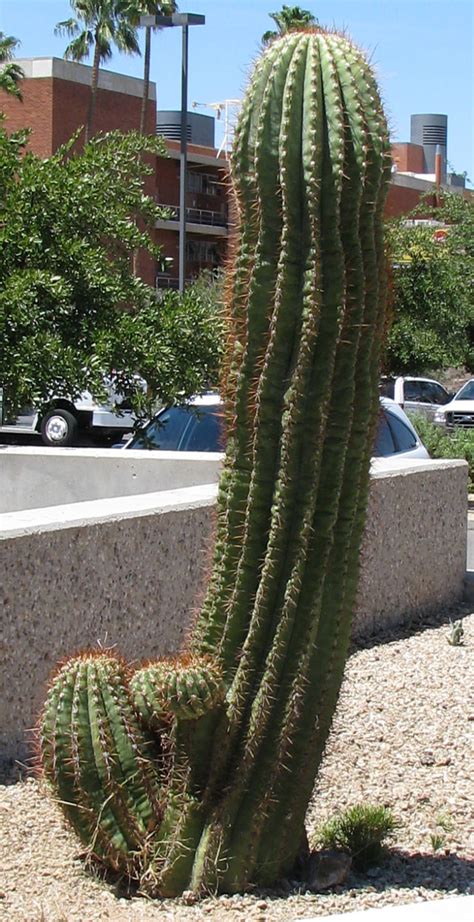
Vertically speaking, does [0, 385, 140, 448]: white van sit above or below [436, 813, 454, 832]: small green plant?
above

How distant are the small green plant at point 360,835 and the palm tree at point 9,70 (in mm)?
36864

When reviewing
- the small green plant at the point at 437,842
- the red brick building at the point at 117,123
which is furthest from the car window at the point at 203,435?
the red brick building at the point at 117,123

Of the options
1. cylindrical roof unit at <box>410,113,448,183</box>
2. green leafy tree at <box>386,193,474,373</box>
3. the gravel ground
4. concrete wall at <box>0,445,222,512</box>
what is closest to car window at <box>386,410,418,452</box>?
concrete wall at <box>0,445,222,512</box>

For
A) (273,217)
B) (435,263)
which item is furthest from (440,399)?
(273,217)

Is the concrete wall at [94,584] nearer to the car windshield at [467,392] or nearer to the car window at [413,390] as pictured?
the car windshield at [467,392]

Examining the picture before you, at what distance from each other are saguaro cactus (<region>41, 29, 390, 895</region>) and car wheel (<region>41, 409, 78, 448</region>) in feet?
74.7

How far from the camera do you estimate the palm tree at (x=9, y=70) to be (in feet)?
131

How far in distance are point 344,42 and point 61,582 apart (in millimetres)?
2755

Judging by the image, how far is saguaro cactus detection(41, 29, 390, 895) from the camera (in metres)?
3.79

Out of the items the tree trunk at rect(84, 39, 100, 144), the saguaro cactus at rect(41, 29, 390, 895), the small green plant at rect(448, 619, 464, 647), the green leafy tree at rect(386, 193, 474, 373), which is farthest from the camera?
the tree trunk at rect(84, 39, 100, 144)

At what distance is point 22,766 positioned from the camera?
210 inches

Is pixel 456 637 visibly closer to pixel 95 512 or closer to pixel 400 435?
pixel 95 512

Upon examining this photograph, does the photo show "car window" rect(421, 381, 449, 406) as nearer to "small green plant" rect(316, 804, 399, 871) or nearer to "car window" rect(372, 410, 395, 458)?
"car window" rect(372, 410, 395, 458)

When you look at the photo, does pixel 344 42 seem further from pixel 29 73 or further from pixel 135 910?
pixel 29 73
